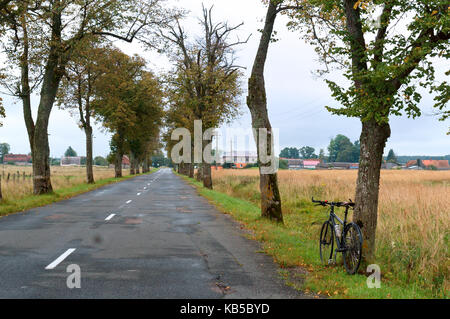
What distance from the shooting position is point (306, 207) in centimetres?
1817

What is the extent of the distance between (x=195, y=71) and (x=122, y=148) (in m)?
24.5

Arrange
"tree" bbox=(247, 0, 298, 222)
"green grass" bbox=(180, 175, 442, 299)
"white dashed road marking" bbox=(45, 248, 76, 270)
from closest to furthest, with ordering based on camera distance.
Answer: "green grass" bbox=(180, 175, 442, 299) < "white dashed road marking" bbox=(45, 248, 76, 270) < "tree" bbox=(247, 0, 298, 222)

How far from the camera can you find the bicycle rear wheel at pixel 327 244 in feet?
23.6

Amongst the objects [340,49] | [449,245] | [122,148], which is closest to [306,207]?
[449,245]

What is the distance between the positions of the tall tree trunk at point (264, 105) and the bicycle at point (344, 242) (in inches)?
198

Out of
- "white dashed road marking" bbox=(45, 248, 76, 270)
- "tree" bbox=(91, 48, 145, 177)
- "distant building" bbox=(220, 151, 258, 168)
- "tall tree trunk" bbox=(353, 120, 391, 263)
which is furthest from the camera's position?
"distant building" bbox=(220, 151, 258, 168)

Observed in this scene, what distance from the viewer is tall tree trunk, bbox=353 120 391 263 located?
A: 6.65 m

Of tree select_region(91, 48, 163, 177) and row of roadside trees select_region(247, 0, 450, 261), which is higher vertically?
tree select_region(91, 48, 163, 177)

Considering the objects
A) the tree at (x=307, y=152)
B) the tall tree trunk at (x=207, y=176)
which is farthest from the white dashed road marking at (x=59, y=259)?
the tree at (x=307, y=152)

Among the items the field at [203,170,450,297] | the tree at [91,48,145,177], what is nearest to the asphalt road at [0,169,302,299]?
the field at [203,170,450,297]

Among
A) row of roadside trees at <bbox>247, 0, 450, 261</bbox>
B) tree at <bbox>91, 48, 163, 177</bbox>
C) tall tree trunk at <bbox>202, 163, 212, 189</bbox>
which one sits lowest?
tall tree trunk at <bbox>202, 163, 212, 189</bbox>

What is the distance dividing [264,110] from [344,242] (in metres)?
6.80

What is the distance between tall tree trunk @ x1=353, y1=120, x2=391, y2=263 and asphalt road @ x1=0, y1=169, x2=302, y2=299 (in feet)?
5.52

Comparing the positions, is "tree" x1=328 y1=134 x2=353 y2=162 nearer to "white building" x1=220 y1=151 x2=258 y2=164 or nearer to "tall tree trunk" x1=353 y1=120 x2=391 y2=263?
"white building" x1=220 y1=151 x2=258 y2=164
